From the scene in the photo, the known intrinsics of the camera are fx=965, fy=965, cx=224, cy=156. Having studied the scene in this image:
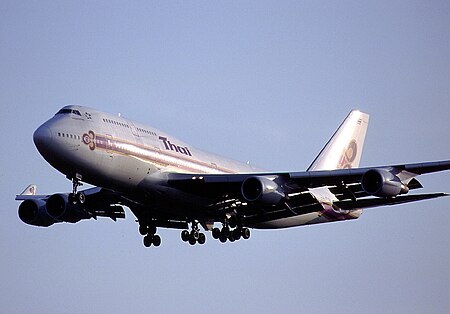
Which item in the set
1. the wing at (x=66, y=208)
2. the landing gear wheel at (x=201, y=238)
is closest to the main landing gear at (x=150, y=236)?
the wing at (x=66, y=208)

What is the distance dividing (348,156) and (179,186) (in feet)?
64.5

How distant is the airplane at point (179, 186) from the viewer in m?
50.0

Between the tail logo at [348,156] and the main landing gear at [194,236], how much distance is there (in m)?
13.3

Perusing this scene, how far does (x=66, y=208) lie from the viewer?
2370 inches

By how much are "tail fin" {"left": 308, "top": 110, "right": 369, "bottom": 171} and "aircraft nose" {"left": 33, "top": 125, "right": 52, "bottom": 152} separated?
75.2 ft

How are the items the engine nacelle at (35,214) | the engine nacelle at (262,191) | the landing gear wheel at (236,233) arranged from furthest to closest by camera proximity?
the engine nacelle at (35,214)
the landing gear wheel at (236,233)
the engine nacelle at (262,191)

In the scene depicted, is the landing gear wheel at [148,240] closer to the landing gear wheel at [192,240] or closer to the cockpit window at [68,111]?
the landing gear wheel at [192,240]

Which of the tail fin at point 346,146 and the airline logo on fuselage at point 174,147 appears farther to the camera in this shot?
the tail fin at point 346,146

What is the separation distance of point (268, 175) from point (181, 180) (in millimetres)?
4875

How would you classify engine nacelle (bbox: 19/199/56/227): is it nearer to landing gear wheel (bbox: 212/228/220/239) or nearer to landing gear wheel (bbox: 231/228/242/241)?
landing gear wheel (bbox: 212/228/220/239)

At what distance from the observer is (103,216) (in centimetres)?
6003

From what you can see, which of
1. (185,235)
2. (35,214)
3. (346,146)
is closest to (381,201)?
(185,235)

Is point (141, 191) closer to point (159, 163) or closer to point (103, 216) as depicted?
point (159, 163)

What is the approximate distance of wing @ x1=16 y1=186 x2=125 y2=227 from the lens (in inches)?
2296
